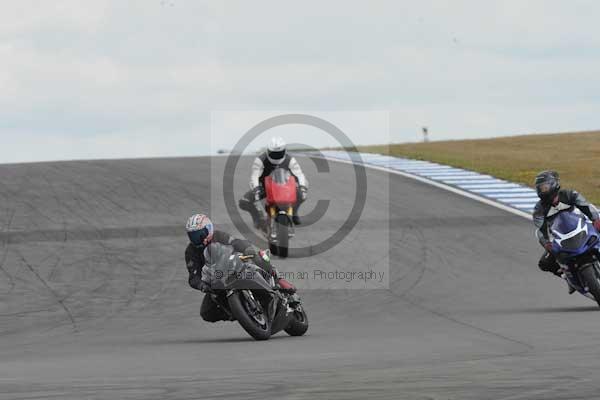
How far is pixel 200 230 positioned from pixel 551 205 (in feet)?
16.2

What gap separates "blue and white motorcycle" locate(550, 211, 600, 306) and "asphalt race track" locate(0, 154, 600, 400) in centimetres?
40

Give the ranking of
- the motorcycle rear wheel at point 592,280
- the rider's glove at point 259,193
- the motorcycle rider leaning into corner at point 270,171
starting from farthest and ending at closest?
the rider's glove at point 259,193 < the motorcycle rider leaning into corner at point 270,171 < the motorcycle rear wheel at point 592,280

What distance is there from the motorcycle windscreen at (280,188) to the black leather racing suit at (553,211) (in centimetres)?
477

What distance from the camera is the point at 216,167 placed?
31.4 m

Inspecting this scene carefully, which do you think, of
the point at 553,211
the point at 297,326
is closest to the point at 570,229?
the point at 553,211

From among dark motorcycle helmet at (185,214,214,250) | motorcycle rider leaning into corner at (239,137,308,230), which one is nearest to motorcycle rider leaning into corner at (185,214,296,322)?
dark motorcycle helmet at (185,214,214,250)

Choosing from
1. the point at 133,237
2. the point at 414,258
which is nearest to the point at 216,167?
the point at 133,237

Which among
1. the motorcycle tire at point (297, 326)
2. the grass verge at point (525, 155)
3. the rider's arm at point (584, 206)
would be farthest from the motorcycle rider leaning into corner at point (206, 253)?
the grass verge at point (525, 155)

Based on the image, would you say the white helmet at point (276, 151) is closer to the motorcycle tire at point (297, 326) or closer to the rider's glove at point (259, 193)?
the rider's glove at point (259, 193)

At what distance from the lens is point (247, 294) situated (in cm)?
1160

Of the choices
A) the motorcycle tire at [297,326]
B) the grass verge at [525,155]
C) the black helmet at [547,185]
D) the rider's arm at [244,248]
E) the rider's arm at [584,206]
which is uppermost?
the grass verge at [525,155]

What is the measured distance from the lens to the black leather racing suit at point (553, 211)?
45.9 feet

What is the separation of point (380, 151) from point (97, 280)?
22.5 m

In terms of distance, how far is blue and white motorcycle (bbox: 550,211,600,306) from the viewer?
13625 millimetres
